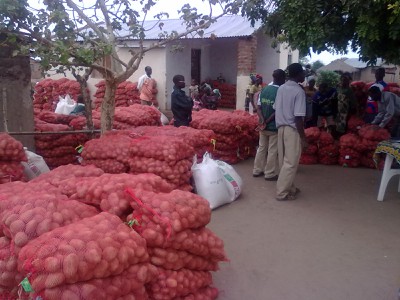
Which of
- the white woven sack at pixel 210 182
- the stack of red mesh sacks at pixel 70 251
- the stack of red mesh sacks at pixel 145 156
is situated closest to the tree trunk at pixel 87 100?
the stack of red mesh sacks at pixel 145 156

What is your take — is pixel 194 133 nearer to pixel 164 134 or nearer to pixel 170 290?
pixel 164 134

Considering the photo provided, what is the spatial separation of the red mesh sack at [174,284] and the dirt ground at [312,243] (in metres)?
0.47

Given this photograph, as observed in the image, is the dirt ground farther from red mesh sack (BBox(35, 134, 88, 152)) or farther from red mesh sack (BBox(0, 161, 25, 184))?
red mesh sack (BBox(35, 134, 88, 152))

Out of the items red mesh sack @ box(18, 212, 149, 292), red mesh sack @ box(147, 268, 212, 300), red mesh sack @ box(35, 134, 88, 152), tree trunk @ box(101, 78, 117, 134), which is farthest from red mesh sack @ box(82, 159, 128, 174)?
red mesh sack @ box(18, 212, 149, 292)

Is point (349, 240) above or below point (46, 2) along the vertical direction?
below

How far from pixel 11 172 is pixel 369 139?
19.3 feet

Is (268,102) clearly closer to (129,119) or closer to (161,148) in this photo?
(161,148)

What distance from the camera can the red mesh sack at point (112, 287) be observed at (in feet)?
6.83

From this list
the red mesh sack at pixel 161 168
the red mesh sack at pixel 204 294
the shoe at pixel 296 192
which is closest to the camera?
the red mesh sack at pixel 204 294

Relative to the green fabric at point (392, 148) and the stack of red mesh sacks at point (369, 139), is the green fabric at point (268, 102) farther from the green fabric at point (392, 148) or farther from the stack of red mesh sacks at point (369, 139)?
the stack of red mesh sacks at point (369, 139)

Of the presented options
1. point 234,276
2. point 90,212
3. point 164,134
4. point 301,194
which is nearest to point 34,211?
point 90,212

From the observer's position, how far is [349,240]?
4.37 metres

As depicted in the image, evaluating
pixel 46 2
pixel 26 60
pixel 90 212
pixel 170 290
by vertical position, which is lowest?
pixel 170 290

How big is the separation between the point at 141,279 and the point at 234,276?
1.37 m
